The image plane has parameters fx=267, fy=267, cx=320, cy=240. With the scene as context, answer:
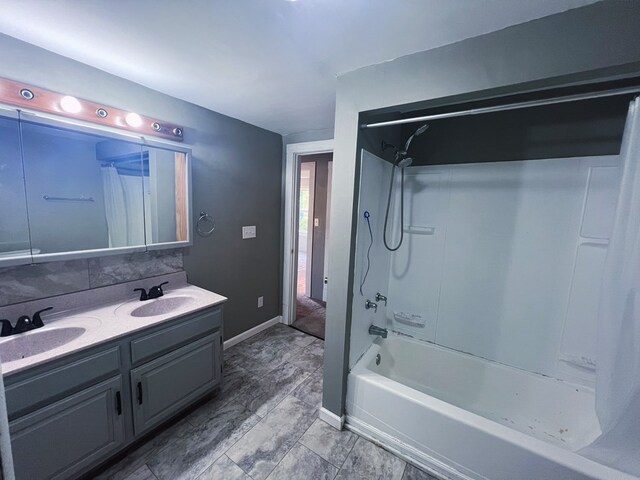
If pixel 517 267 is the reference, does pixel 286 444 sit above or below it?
below

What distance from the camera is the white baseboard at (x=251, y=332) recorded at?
9.05 feet

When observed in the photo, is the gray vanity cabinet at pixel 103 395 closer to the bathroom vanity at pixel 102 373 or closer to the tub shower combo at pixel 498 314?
the bathroom vanity at pixel 102 373

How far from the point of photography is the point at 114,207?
182 cm

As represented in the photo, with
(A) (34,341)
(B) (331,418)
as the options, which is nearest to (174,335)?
(A) (34,341)

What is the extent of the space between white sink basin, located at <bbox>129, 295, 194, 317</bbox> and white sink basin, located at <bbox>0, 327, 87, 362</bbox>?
322 mm

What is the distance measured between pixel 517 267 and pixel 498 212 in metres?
0.41

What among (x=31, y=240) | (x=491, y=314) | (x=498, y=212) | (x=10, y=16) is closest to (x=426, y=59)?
(x=498, y=212)

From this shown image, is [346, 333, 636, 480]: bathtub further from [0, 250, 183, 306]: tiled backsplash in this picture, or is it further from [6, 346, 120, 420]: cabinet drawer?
[0, 250, 183, 306]: tiled backsplash

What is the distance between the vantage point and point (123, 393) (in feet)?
4.90

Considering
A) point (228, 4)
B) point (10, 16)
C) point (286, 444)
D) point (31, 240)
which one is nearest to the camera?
point (228, 4)

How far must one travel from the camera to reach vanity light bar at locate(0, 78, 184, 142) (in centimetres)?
141

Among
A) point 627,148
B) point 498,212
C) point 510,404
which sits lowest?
point 510,404

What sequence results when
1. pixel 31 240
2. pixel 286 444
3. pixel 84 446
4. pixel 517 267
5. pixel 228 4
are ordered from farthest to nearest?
pixel 517 267 → pixel 286 444 → pixel 31 240 → pixel 84 446 → pixel 228 4

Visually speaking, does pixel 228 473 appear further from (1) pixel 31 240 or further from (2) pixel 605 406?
(2) pixel 605 406
